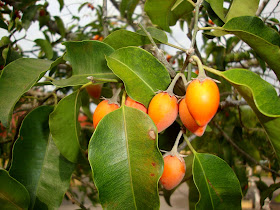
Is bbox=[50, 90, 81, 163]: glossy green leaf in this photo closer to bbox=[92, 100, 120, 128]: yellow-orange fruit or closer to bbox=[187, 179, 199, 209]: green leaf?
bbox=[92, 100, 120, 128]: yellow-orange fruit

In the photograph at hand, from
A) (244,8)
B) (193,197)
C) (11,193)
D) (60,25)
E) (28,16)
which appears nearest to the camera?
(11,193)

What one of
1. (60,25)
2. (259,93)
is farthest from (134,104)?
(60,25)

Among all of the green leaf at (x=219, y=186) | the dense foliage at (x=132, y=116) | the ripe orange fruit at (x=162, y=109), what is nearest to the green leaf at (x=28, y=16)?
the dense foliage at (x=132, y=116)

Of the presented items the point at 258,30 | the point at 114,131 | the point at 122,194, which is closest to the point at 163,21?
the point at 258,30

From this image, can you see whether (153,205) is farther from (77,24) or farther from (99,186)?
(77,24)

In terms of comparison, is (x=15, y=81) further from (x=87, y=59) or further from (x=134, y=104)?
(x=134, y=104)

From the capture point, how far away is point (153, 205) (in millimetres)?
547

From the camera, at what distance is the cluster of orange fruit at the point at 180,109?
0.54 meters

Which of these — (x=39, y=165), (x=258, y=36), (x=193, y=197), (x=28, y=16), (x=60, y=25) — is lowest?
(x=193, y=197)

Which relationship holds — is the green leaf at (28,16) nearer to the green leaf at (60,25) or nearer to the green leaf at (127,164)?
the green leaf at (60,25)

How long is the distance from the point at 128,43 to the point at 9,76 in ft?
1.12

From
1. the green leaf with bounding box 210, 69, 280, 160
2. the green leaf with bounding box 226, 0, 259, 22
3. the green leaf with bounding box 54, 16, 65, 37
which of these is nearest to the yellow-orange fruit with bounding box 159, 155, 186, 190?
the green leaf with bounding box 210, 69, 280, 160

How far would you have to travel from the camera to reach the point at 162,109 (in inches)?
22.9

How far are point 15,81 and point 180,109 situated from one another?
446 mm
